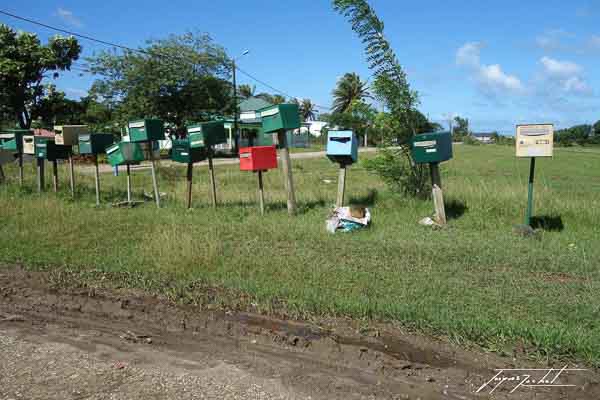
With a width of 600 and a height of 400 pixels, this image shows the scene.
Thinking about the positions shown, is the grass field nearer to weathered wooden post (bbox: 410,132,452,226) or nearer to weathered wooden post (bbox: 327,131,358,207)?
weathered wooden post (bbox: 410,132,452,226)

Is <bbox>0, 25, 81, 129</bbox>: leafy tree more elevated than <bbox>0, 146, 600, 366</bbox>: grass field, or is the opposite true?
<bbox>0, 25, 81, 129</bbox>: leafy tree

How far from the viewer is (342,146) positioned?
9.42 metres

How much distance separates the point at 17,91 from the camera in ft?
94.3

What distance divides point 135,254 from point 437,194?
4983 millimetres

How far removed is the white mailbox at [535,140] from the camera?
770cm

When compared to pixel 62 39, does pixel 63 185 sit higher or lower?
lower

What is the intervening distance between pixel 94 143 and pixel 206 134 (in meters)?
3.06

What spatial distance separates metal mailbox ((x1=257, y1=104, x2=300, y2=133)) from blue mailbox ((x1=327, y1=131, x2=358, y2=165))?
2.39ft

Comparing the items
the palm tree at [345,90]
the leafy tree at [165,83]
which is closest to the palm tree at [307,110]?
the palm tree at [345,90]

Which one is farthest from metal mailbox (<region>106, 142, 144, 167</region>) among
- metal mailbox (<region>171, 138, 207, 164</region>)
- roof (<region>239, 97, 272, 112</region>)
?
roof (<region>239, 97, 272, 112</region>)

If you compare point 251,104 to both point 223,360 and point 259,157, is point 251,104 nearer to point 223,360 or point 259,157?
point 259,157

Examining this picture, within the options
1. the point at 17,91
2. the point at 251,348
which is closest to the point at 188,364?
the point at 251,348

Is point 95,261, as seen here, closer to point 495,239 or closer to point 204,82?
point 495,239

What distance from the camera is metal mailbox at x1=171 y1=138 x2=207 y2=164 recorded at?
34.9ft
